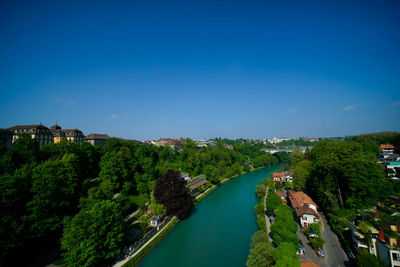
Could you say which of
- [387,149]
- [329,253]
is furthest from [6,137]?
[387,149]

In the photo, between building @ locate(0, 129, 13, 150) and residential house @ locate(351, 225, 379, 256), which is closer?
residential house @ locate(351, 225, 379, 256)

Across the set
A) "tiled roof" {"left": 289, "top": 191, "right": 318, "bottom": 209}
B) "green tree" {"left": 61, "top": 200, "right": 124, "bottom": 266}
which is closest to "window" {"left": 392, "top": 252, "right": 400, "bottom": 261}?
"tiled roof" {"left": 289, "top": 191, "right": 318, "bottom": 209}

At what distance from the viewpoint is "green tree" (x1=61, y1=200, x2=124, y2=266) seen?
8.93 meters

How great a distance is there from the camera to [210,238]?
46.4 feet

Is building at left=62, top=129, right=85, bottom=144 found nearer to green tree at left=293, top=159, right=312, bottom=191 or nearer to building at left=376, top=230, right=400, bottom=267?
green tree at left=293, top=159, right=312, bottom=191

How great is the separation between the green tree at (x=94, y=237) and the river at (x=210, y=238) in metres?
2.47

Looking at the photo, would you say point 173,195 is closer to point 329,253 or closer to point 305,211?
point 305,211

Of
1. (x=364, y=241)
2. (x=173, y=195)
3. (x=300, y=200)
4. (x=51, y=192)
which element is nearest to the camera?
(x=364, y=241)

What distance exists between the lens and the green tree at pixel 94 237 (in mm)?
8930

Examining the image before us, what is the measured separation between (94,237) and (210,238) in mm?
8440

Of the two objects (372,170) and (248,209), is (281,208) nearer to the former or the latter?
(248,209)

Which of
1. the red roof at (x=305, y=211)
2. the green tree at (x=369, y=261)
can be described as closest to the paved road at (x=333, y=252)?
the red roof at (x=305, y=211)

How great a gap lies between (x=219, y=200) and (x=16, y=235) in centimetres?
1863

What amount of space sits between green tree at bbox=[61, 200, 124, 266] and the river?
2470 mm
